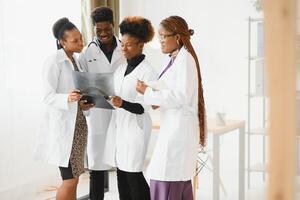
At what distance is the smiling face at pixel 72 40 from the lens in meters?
2.60

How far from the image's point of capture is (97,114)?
9.33 feet

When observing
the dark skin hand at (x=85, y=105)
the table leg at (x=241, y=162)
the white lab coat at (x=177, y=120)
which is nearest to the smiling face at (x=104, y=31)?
the dark skin hand at (x=85, y=105)

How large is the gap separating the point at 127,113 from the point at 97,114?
0.92 feet

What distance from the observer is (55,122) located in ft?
8.63

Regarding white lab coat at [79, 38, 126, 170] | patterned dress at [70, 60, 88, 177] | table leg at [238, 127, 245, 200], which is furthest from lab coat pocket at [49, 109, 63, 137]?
table leg at [238, 127, 245, 200]

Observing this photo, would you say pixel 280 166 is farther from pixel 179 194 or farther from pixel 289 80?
pixel 179 194

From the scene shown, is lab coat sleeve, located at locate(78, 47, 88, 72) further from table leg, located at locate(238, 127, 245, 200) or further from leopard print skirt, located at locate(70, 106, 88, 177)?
table leg, located at locate(238, 127, 245, 200)

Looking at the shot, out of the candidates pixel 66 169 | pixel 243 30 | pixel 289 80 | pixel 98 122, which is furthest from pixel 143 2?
pixel 289 80

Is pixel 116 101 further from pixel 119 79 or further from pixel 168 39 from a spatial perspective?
pixel 168 39

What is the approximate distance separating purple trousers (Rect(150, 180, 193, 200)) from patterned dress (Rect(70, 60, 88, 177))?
18.0 inches

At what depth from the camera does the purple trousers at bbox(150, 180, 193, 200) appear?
2.42 metres

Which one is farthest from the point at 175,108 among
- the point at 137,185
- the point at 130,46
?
the point at 137,185

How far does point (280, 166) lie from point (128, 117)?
162 centimetres

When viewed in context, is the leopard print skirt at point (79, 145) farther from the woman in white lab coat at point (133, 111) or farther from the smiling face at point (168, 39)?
the smiling face at point (168, 39)
